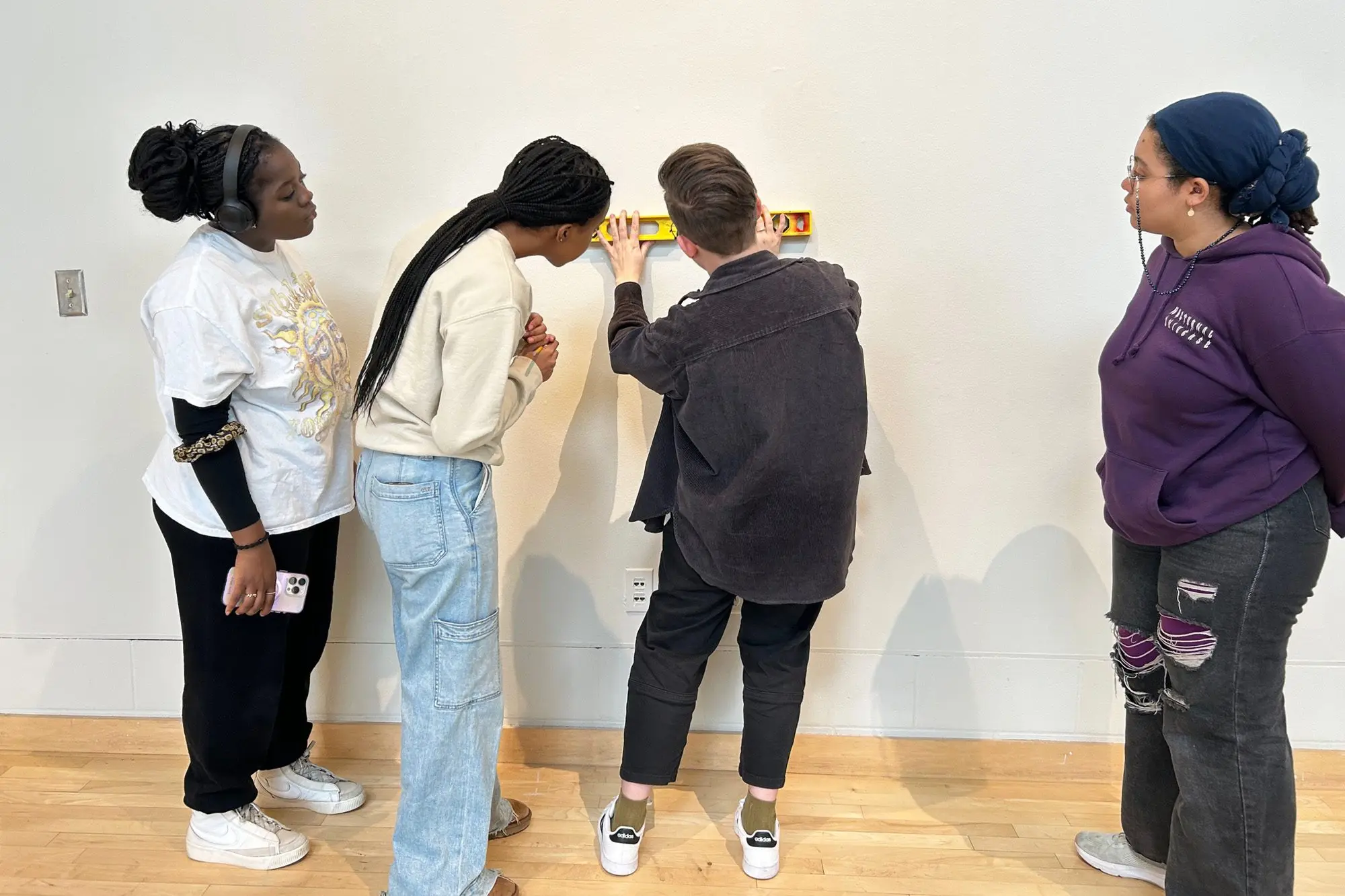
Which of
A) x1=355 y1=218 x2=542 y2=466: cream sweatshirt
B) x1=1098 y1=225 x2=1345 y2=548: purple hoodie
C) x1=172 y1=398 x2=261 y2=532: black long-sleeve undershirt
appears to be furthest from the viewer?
x1=172 y1=398 x2=261 y2=532: black long-sleeve undershirt

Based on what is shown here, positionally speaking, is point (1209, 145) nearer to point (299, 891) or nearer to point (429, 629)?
point (429, 629)

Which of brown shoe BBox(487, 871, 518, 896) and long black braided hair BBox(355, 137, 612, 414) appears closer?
long black braided hair BBox(355, 137, 612, 414)

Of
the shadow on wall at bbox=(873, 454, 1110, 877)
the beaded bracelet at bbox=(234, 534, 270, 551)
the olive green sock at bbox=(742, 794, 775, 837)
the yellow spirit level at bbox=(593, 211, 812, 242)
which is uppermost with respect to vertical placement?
the yellow spirit level at bbox=(593, 211, 812, 242)

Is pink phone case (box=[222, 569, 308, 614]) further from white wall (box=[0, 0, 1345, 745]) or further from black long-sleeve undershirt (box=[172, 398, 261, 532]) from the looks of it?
white wall (box=[0, 0, 1345, 745])

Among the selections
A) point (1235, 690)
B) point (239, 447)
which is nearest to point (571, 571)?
point (239, 447)

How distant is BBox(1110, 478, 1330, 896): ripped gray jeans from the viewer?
1.37 meters

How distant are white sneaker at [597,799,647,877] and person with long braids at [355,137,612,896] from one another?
269mm

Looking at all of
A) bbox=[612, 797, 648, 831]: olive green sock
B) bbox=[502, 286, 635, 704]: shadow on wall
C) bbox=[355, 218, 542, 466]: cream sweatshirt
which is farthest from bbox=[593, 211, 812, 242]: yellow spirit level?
bbox=[612, 797, 648, 831]: olive green sock

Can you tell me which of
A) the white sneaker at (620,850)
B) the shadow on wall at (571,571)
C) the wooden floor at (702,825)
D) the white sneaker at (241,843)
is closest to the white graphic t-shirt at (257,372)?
the shadow on wall at (571,571)

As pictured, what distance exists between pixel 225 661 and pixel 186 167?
34.7 inches

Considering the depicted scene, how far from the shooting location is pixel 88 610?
2148mm

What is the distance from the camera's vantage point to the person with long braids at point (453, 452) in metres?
1.40

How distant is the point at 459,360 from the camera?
1381 millimetres

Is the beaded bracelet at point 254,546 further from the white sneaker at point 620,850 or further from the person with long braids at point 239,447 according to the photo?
the white sneaker at point 620,850
